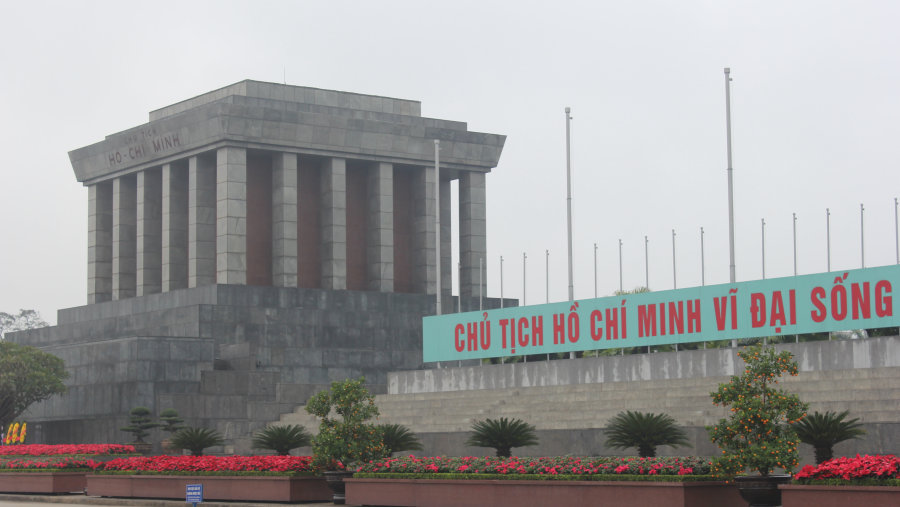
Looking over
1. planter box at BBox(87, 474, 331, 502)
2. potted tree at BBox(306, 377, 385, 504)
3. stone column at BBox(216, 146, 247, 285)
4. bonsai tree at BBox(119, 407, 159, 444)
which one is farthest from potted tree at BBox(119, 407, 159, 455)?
potted tree at BBox(306, 377, 385, 504)

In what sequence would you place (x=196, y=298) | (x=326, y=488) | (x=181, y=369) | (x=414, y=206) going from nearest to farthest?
(x=326, y=488)
(x=181, y=369)
(x=196, y=298)
(x=414, y=206)

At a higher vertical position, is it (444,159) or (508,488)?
(444,159)

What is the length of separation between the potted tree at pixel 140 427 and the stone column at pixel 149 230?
16.4 m

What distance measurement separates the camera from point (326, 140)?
197ft

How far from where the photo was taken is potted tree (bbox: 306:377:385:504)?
100 feet

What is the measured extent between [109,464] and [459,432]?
9501 millimetres

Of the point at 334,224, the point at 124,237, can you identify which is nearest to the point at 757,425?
the point at 334,224

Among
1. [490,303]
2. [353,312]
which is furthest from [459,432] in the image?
[490,303]

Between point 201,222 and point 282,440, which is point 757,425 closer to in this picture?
point 282,440

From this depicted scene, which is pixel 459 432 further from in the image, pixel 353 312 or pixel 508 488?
pixel 353 312

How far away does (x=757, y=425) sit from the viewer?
2298 centimetres

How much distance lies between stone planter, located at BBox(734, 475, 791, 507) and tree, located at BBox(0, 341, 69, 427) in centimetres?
3386

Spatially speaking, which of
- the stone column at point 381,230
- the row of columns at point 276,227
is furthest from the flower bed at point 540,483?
the stone column at point 381,230

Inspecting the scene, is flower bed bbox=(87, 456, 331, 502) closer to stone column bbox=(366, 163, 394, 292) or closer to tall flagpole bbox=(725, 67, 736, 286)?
tall flagpole bbox=(725, 67, 736, 286)
